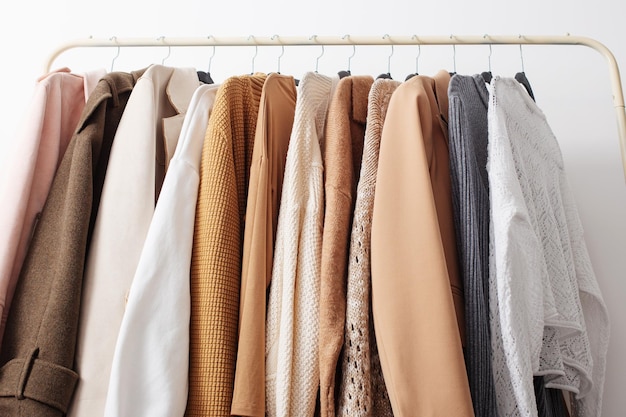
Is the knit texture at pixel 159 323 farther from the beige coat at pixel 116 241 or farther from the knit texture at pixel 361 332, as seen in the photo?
the knit texture at pixel 361 332

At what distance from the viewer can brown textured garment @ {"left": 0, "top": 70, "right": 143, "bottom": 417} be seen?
690 millimetres

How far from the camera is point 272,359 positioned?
748mm

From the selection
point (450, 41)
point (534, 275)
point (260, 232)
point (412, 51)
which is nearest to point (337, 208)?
point (260, 232)

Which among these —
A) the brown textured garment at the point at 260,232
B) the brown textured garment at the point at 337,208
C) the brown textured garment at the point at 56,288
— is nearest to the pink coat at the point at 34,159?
the brown textured garment at the point at 56,288

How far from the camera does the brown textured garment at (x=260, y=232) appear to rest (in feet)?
2.32

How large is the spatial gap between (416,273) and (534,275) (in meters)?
0.17

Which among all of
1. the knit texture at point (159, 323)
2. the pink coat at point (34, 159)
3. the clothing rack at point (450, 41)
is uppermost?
the clothing rack at point (450, 41)

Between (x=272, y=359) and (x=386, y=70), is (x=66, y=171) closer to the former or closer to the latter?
(x=272, y=359)

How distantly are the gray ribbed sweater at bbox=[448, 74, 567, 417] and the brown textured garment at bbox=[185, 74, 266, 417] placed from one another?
0.32m

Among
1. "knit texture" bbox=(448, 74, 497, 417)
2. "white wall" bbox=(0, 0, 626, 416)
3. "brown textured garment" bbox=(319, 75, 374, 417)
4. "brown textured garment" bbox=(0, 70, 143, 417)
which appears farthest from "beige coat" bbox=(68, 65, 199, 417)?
"white wall" bbox=(0, 0, 626, 416)

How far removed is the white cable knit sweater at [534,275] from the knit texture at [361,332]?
165 millimetres

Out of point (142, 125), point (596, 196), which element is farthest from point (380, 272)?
point (596, 196)

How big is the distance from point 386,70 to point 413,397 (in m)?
0.98

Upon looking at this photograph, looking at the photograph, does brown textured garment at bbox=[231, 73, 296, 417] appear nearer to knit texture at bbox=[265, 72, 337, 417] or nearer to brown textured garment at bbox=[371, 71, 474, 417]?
knit texture at bbox=[265, 72, 337, 417]
